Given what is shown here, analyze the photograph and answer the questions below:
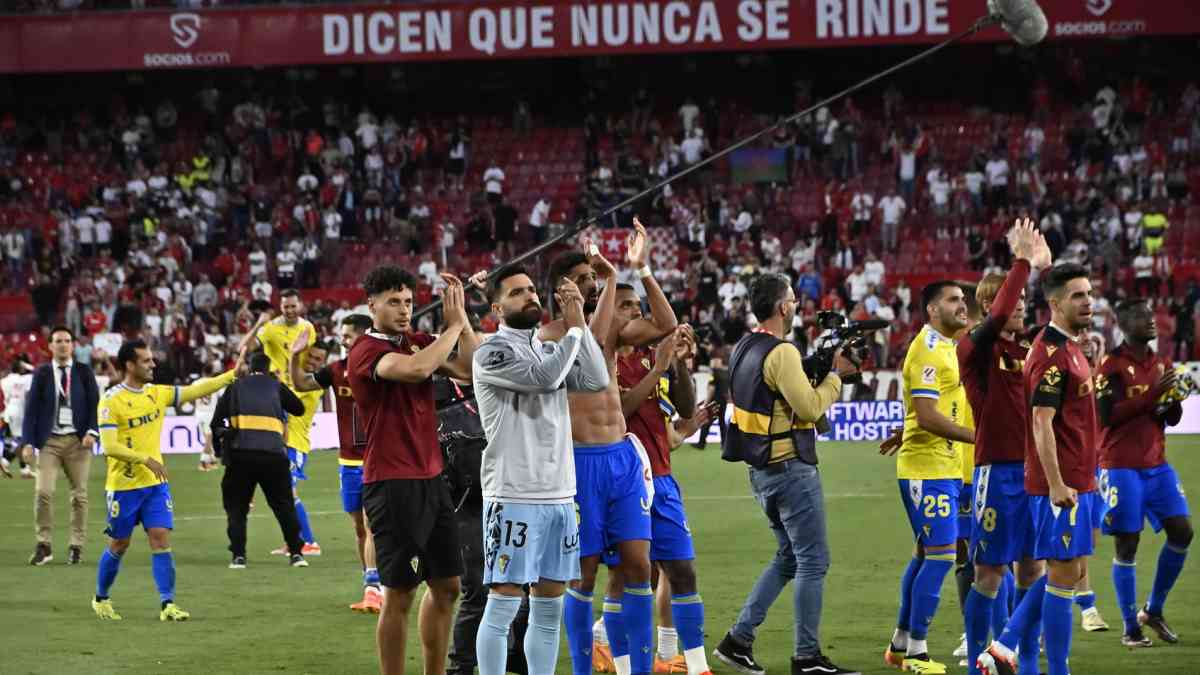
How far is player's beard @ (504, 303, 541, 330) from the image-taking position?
820cm

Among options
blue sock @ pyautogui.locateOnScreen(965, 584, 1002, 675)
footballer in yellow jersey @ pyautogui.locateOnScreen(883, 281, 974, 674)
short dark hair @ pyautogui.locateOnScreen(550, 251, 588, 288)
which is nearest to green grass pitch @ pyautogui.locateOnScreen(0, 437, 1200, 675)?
footballer in yellow jersey @ pyautogui.locateOnScreen(883, 281, 974, 674)

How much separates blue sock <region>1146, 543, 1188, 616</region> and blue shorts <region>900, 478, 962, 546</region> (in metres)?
1.69

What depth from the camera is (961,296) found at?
33.2 ft

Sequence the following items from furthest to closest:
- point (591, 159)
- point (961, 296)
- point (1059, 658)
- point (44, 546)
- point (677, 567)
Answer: point (591, 159)
point (44, 546)
point (961, 296)
point (677, 567)
point (1059, 658)

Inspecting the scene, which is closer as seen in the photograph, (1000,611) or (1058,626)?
(1058,626)

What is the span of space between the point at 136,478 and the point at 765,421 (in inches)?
205

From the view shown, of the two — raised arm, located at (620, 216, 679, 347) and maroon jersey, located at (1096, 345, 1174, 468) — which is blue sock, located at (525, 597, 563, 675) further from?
maroon jersey, located at (1096, 345, 1174, 468)

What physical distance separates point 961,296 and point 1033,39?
179cm

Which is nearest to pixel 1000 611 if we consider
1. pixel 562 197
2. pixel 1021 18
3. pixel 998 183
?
pixel 1021 18

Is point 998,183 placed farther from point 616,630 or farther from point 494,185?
point 616,630

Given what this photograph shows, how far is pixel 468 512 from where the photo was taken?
9.80m

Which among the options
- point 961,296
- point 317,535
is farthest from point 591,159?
point 961,296

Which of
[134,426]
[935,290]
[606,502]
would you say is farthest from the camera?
[134,426]

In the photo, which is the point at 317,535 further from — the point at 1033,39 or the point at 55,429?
the point at 1033,39
